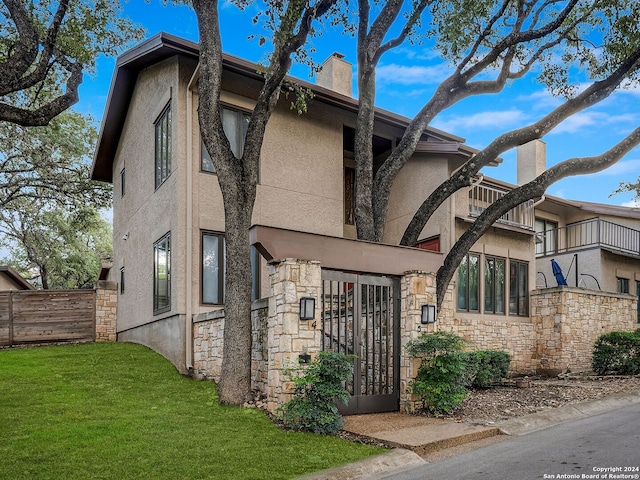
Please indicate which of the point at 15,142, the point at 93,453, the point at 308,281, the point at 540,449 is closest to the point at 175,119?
the point at 308,281

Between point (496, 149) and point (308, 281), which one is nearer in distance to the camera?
point (308, 281)

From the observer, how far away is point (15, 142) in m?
20.5

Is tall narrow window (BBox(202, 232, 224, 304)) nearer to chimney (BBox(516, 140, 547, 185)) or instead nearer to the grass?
the grass

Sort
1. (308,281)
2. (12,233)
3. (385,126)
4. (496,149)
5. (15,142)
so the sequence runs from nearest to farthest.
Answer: (308,281)
(496,149)
(385,126)
(15,142)
(12,233)

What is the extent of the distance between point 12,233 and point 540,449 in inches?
960

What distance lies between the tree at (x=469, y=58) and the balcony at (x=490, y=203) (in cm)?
374

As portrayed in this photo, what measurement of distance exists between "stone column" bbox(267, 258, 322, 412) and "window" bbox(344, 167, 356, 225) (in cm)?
714

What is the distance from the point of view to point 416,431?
8023mm

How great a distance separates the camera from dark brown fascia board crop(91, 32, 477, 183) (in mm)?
12070

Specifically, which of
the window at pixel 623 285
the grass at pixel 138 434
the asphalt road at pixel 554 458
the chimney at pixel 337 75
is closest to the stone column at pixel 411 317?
the asphalt road at pixel 554 458

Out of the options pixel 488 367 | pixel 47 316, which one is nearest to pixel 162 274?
pixel 47 316

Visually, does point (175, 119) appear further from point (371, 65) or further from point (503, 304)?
point (503, 304)

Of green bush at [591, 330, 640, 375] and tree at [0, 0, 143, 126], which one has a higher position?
tree at [0, 0, 143, 126]

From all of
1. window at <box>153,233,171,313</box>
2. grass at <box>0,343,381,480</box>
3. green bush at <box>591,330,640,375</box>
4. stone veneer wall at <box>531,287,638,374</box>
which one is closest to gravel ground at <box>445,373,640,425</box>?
green bush at <box>591,330,640,375</box>
